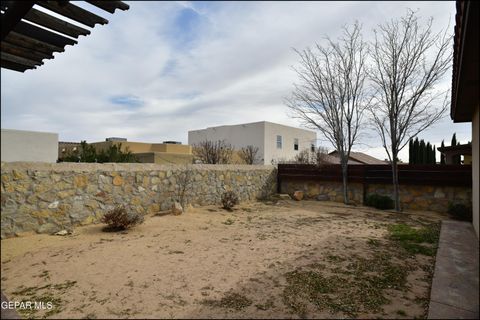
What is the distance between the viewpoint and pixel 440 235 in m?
5.53

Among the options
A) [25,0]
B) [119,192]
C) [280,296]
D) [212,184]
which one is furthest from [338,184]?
[25,0]

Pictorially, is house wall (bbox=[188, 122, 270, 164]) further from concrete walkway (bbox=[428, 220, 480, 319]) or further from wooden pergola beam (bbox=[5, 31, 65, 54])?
wooden pergola beam (bbox=[5, 31, 65, 54])

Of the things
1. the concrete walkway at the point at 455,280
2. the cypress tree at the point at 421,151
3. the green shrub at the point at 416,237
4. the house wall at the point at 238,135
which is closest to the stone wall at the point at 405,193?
the green shrub at the point at 416,237

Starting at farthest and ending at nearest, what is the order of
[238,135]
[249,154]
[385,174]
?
[238,135] → [249,154] → [385,174]

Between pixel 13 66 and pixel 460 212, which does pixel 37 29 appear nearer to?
pixel 13 66

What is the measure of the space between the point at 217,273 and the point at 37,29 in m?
3.06

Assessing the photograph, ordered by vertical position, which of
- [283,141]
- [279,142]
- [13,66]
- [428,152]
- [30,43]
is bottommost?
[428,152]

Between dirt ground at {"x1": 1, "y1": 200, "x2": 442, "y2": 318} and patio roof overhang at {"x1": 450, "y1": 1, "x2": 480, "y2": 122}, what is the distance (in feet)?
7.66

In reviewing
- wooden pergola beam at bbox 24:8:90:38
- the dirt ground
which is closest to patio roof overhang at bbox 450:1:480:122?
the dirt ground

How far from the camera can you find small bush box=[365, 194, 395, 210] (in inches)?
368

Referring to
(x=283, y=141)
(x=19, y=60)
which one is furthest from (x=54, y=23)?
(x=283, y=141)

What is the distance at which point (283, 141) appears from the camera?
25688 millimetres

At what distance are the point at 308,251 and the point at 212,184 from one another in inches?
207

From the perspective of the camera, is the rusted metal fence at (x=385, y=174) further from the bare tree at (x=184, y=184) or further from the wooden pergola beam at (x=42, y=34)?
the wooden pergola beam at (x=42, y=34)
